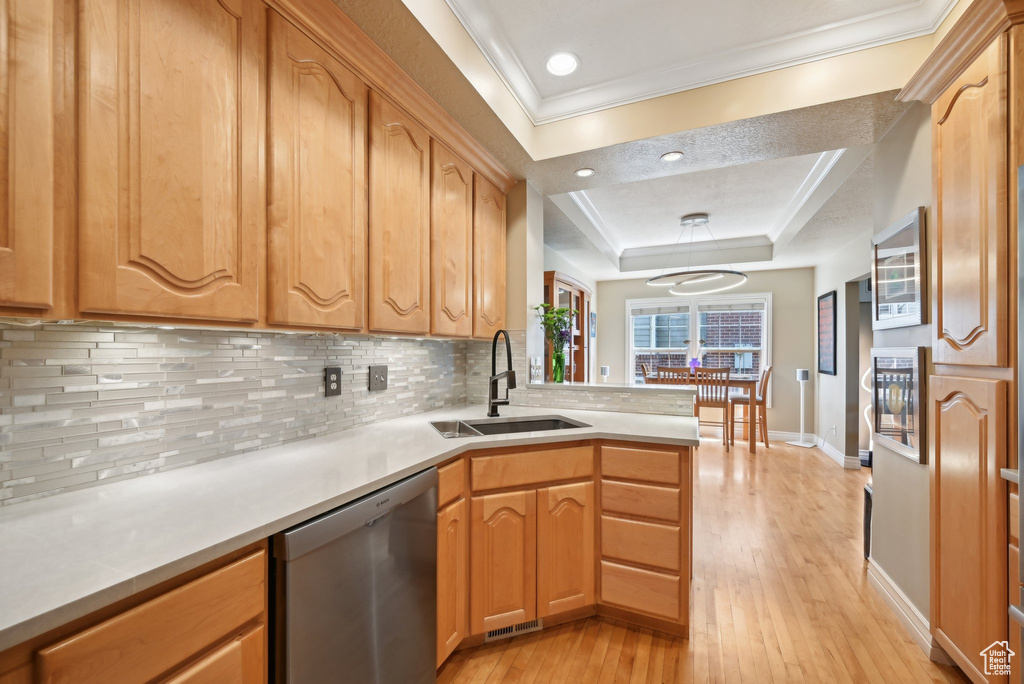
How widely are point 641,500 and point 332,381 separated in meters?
1.41

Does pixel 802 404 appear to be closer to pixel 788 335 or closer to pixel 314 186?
pixel 788 335

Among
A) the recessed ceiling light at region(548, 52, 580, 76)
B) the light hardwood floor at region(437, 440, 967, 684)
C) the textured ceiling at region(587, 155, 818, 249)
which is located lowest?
the light hardwood floor at region(437, 440, 967, 684)

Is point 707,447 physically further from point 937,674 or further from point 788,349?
point 937,674

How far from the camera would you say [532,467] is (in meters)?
1.79

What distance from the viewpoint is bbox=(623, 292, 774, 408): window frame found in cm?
586

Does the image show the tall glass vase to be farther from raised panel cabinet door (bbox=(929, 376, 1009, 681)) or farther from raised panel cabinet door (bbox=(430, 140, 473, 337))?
raised panel cabinet door (bbox=(929, 376, 1009, 681))

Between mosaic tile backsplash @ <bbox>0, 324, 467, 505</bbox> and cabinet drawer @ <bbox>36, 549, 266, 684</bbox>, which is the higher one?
mosaic tile backsplash @ <bbox>0, 324, 467, 505</bbox>

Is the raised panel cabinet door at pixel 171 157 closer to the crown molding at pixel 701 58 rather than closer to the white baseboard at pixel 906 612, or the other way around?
the crown molding at pixel 701 58

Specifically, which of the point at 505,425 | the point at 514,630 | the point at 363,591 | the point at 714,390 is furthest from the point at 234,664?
the point at 714,390

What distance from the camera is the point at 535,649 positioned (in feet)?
5.76

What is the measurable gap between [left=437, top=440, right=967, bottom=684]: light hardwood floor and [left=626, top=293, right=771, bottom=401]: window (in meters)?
3.27

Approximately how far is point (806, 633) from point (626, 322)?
521cm

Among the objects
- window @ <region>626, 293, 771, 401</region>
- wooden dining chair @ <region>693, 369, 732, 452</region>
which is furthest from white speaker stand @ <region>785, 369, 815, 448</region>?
wooden dining chair @ <region>693, 369, 732, 452</region>

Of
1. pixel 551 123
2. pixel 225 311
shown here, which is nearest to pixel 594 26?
pixel 551 123
